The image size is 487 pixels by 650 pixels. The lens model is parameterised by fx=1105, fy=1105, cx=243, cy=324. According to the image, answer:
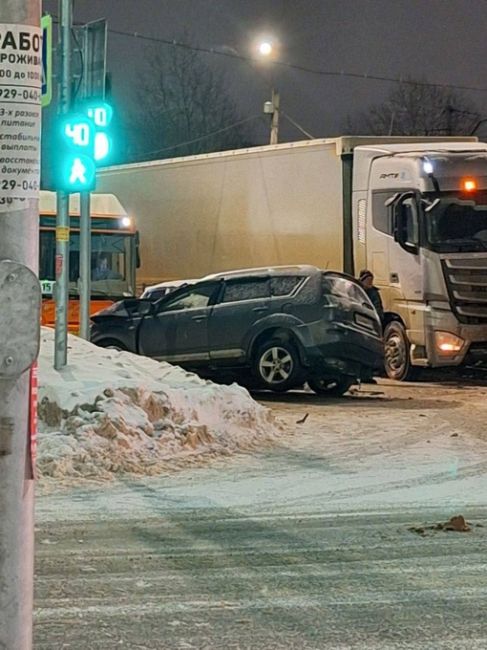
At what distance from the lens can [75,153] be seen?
460 inches

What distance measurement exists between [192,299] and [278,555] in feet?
30.7

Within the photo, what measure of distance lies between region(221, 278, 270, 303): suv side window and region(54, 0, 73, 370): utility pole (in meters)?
4.21

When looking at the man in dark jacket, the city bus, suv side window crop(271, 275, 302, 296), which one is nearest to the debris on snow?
suv side window crop(271, 275, 302, 296)

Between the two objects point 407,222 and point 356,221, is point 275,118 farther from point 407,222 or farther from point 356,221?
point 407,222

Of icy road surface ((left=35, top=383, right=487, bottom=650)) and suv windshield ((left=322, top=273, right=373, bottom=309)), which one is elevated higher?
suv windshield ((left=322, top=273, right=373, bottom=309))

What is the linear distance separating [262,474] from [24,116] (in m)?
6.41

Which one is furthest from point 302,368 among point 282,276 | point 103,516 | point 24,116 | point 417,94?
point 417,94

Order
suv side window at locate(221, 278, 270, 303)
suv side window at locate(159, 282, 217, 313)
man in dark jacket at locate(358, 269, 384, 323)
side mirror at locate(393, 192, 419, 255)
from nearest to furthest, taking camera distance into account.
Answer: suv side window at locate(221, 278, 270, 303) < suv side window at locate(159, 282, 217, 313) < side mirror at locate(393, 192, 419, 255) < man in dark jacket at locate(358, 269, 384, 323)

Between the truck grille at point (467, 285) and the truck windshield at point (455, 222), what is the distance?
0.77 feet

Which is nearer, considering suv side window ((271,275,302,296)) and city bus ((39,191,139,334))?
suv side window ((271,275,302,296))

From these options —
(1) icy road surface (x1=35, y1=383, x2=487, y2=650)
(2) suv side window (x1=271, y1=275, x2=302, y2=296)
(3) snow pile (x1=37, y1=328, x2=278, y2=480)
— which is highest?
(2) suv side window (x1=271, y1=275, x2=302, y2=296)

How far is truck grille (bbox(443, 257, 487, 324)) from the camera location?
57.6ft

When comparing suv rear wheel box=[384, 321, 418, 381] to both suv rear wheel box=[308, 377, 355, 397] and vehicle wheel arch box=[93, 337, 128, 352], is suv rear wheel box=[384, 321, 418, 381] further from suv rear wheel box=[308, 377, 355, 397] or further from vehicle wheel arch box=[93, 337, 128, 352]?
vehicle wheel arch box=[93, 337, 128, 352]

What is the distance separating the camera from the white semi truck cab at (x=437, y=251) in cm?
1758
